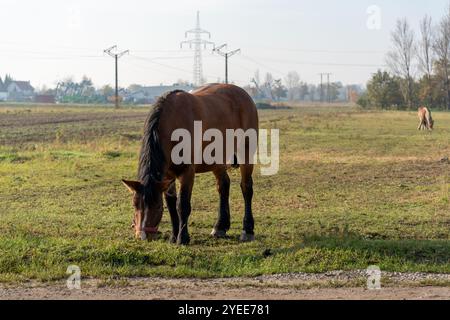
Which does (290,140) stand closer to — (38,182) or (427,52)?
(38,182)

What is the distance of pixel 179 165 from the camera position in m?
9.04

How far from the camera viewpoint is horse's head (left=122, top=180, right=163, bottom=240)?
8.47 m

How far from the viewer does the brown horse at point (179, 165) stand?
8.55 meters

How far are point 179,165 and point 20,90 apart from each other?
160727 millimetres

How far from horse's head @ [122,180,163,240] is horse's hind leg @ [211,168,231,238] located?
1.44 meters

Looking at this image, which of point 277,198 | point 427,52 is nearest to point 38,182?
point 277,198

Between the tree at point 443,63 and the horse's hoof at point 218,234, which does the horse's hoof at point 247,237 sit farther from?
the tree at point 443,63

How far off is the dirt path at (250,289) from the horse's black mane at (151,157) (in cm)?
176

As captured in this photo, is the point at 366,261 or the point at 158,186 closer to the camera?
the point at 366,261

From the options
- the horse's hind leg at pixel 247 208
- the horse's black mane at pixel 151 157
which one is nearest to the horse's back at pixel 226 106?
the horse's hind leg at pixel 247 208

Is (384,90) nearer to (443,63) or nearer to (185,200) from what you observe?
(443,63)

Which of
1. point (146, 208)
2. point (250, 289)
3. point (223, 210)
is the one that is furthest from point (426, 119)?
point (250, 289)

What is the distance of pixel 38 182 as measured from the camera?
1620 cm
